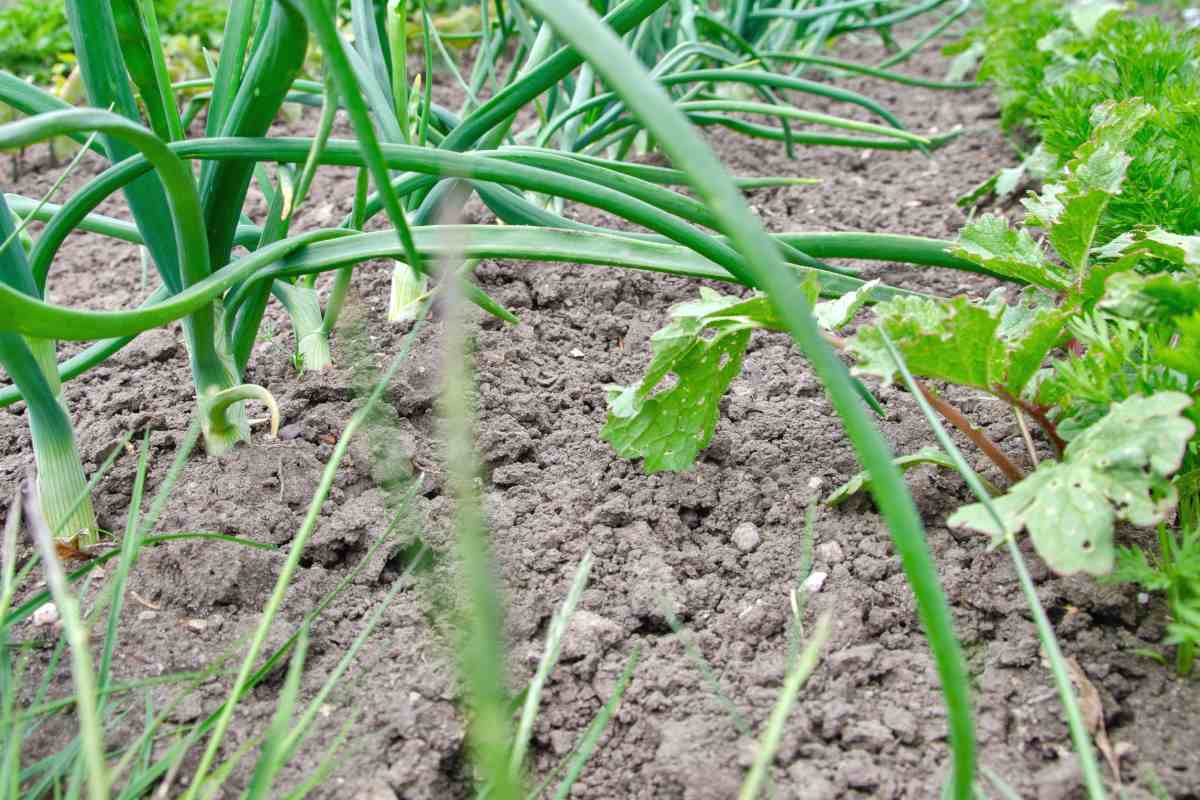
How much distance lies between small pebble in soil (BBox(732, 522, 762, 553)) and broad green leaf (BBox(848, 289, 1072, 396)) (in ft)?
0.81

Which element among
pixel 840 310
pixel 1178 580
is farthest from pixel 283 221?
pixel 1178 580

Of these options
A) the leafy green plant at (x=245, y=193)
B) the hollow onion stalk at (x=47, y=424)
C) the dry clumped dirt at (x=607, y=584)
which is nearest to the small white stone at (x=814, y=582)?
the dry clumped dirt at (x=607, y=584)

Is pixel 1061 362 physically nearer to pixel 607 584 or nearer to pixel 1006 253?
pixel 1006 253

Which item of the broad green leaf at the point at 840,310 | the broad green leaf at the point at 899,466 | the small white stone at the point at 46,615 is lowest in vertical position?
the broad green leaf at the point at 899,466

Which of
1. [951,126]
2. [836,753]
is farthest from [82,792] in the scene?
[951,126]

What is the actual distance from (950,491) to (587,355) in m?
0.54

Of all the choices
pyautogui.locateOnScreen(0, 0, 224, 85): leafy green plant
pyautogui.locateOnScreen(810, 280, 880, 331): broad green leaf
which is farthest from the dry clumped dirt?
pyautogui.locateOnScreen(0, 0, 224, 85): leafy green plant

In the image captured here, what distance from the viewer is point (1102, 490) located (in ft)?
2.50

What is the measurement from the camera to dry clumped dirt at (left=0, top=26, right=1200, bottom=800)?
804 mm

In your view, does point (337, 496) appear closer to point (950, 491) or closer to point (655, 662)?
point (655, 662)

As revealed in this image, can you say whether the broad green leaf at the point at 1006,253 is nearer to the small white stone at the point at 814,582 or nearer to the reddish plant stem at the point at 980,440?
the reddish plant stem at the point at 980,440

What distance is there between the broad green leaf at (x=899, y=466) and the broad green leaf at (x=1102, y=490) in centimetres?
14

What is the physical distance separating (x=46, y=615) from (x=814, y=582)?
73 cm

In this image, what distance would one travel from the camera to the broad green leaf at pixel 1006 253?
1.04 m
